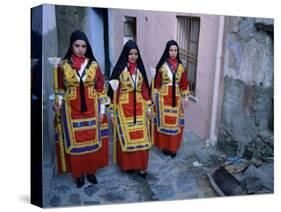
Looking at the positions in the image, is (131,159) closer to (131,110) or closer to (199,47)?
(131,110)

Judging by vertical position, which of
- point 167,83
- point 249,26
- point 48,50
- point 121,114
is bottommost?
point 121,114

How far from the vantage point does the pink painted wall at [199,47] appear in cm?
395

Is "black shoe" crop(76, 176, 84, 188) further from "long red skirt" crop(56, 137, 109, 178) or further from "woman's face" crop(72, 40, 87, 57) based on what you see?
"woman's face" crop(72, 40, 87, 57)

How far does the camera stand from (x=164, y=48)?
4.02m

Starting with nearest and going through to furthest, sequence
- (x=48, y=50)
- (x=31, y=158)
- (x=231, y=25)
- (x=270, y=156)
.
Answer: (x=48, y=50) < (x=31, y=158) < (x=231, y=25) < (x=270, y=156)

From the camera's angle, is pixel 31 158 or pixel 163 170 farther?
pixel 163 170

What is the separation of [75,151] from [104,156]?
300 mm

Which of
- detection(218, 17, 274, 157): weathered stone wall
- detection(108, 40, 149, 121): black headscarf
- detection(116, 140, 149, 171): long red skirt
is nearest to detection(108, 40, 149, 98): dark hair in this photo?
detection(108, 40, 149, 121): black headscarf

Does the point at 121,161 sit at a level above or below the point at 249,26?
below

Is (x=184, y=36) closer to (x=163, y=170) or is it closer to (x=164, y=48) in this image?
(x=164, y=48)

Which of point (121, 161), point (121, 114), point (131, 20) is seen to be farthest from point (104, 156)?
point (131, 20)

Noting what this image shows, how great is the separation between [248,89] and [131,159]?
141cm

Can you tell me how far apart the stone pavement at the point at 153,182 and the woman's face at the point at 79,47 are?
42.6 inches

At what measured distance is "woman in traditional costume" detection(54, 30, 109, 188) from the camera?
12.2 feet
